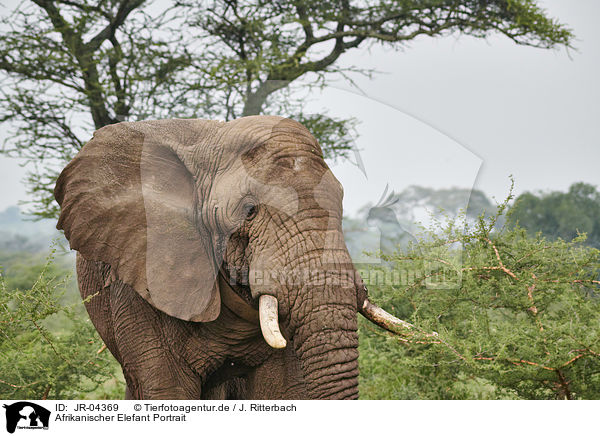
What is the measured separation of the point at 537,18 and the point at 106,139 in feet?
20.5

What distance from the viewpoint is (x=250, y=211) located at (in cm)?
217

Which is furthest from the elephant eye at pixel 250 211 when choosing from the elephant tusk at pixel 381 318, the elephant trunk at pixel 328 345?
the elephant tusk at pixel 381 318

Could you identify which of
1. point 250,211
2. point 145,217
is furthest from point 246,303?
point 145,217

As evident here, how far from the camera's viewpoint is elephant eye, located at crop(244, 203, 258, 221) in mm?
2153

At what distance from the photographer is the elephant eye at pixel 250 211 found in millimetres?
2153

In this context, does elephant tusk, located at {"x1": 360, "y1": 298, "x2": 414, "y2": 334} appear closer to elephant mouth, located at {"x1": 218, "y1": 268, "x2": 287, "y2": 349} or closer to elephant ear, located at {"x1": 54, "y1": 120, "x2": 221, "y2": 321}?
elephant mouth, located at {"x1": 218, "y1": 268, "x2": 287, "y2": 349}

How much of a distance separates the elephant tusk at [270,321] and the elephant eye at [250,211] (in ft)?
0.93

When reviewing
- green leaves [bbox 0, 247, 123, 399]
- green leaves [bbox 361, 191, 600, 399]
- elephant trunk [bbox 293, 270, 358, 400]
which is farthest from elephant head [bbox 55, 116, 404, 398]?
green leaves [bbox 361, 191, 600, 399]

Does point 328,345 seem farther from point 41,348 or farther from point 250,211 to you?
point 41,348
